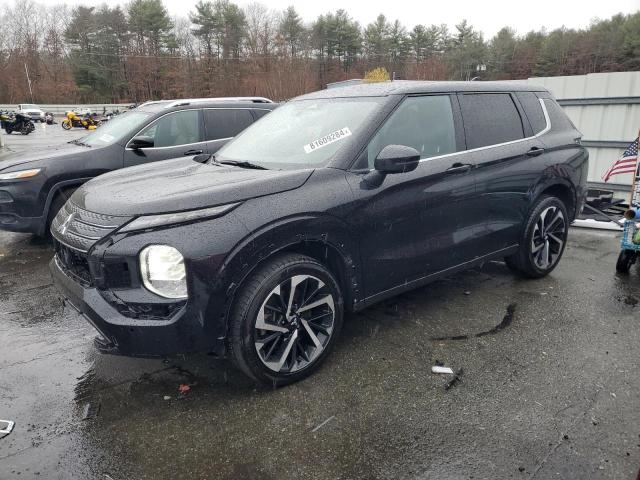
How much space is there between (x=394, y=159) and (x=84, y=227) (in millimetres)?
1939

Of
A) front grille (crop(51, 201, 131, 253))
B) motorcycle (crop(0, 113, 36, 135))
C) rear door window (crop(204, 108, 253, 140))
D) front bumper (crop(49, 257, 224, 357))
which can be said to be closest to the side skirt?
front bumper (crop(49, 257, 224, 357))

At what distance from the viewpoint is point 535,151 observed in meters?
4.43

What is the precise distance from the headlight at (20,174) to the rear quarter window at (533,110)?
5.36 meters

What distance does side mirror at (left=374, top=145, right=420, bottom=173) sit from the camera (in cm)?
314

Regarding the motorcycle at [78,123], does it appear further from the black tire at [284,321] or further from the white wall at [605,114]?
the black tire at [284,321]

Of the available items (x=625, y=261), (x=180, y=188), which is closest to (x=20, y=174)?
(x=180, y=188)

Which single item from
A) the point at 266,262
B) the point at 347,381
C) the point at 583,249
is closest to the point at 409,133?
the point at 266,262

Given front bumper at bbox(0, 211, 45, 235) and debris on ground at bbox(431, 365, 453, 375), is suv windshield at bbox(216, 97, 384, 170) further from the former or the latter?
front bumper at bbox(0, 211, 45, 235)

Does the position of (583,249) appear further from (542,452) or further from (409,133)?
(542,452)

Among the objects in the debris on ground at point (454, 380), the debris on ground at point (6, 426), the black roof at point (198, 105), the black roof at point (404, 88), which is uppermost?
the black roof at point (404, 88)

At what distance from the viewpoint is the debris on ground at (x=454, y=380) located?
10.2 ft

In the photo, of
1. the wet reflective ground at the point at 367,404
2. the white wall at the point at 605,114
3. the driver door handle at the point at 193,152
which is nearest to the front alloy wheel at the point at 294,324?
the wet reflective ground at the point at 367,404

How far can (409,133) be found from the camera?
3.60m

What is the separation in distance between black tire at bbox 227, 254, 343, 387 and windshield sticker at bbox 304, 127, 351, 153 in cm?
85
